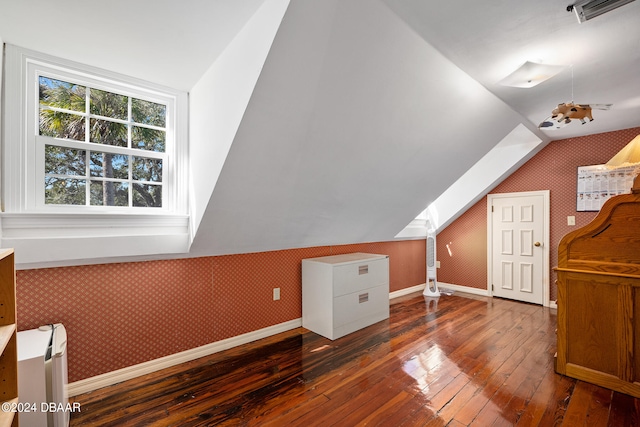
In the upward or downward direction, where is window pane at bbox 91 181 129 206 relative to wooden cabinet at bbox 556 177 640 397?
upward

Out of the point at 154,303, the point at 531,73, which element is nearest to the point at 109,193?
the point at 154,303

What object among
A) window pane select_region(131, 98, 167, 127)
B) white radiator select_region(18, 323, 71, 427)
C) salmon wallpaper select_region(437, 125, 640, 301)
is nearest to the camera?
white radiator select_region(18, 323, 71, 427)

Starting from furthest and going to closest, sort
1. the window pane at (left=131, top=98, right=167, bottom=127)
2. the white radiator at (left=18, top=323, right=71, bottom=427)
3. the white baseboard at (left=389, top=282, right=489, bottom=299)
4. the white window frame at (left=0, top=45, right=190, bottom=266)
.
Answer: the white baseboard at (left=389, top=282, right=489, bottom=299), the window pane at (left=131, top=98, right=167, bottom=127), the white window frame at (left=0, top=45, right=190, bottom=266), the white radiator at (left=18, top=323, right=71, bottom=427)

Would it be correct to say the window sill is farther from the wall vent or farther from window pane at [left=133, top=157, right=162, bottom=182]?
the wall vent

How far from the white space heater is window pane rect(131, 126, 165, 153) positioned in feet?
13.1

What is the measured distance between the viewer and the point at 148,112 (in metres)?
2.44

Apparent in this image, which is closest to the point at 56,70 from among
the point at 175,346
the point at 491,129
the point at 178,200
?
the point at 178,200

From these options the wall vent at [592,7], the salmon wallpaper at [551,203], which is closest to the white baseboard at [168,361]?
the salmon wallpaper at [551,203]

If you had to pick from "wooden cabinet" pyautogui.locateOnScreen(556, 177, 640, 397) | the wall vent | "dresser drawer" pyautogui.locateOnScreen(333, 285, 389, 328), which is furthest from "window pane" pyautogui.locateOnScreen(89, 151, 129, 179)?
"wooden cabinet" pyautogui.locateOnScreen(556, 177, 640, 397)

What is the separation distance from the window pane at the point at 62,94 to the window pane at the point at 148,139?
0.35 metres

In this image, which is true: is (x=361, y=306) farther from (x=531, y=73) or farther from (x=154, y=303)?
(x=531, y=73)

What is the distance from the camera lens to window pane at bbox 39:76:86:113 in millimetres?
2012

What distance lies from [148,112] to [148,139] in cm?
22

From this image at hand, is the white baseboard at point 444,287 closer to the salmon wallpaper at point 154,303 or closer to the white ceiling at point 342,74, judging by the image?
the salmon wallpaper at point 154,303
